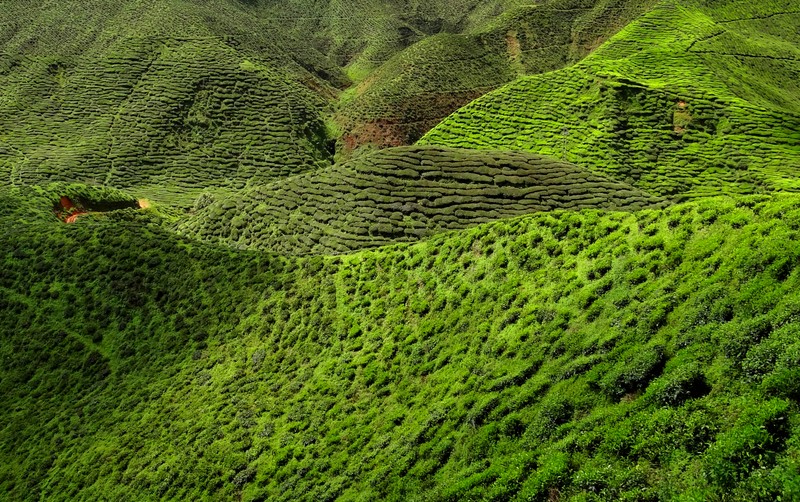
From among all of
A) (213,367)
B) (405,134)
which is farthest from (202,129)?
(213,367)

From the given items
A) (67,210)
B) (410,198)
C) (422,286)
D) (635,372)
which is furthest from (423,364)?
(67,210)

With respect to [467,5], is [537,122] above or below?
below

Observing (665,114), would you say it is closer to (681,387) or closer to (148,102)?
(681,387)

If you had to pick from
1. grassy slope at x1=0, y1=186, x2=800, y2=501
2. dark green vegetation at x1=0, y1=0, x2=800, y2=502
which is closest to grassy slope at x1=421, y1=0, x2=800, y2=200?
dark green vegetation at x1=0, y1=0, x2=800, y2=502

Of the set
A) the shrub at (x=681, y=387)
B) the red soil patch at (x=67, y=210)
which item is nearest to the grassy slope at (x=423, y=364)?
the shrub at (x=681, y=387)

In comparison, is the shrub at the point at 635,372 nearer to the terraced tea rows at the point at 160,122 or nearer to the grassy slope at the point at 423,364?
the grassy slope at the point at 423,364

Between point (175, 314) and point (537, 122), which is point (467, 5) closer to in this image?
point (537, 122)
